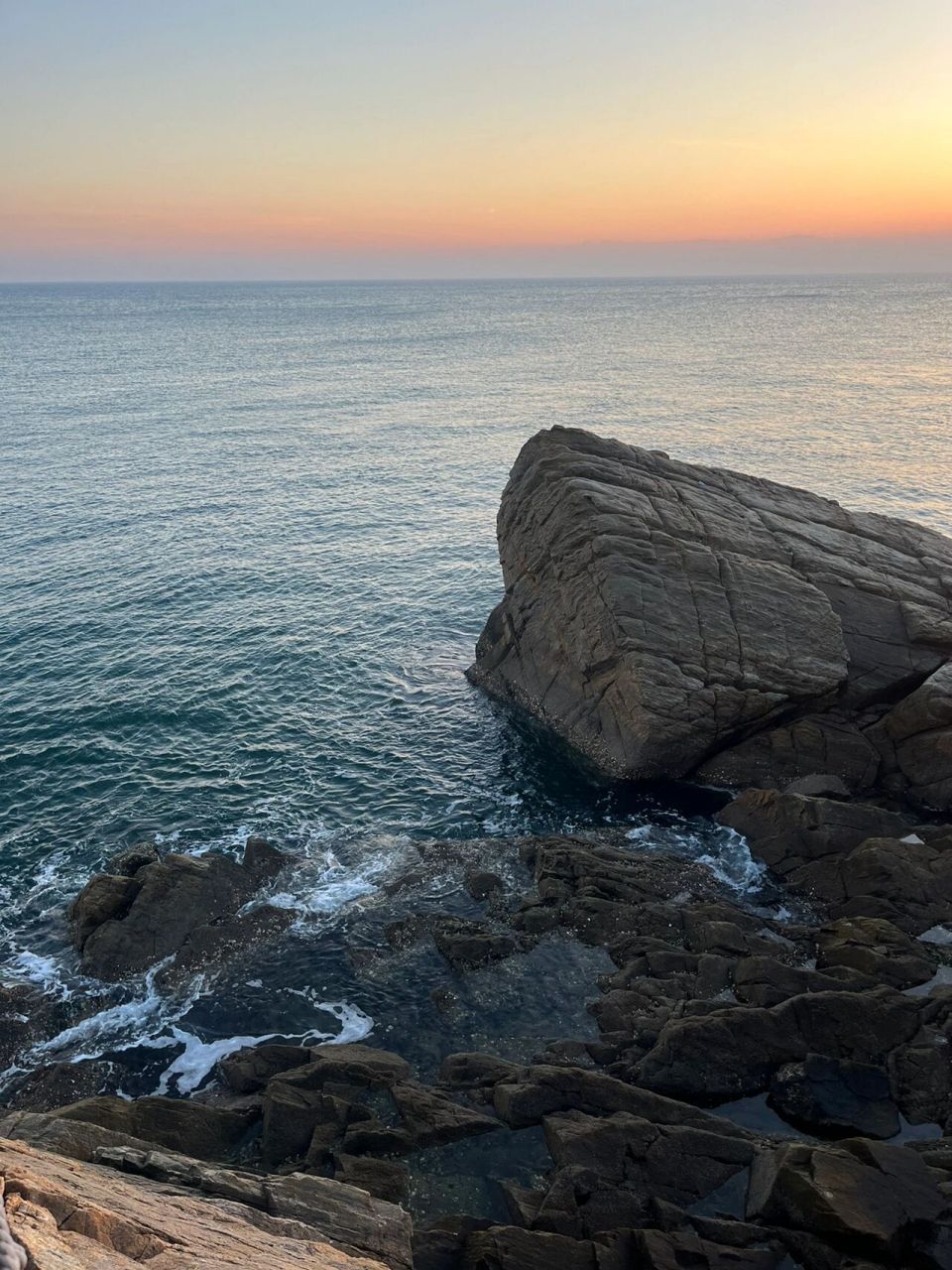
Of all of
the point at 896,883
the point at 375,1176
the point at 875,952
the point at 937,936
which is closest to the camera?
the point at 375,1176

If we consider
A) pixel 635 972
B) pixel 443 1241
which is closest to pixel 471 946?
pixel 635 972

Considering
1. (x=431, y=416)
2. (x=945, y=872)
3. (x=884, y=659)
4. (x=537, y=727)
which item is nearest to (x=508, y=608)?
(x=537, y=727)

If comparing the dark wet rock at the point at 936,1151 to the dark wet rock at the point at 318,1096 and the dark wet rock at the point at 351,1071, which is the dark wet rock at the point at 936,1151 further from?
the dark wet rock at the point at 351,1071

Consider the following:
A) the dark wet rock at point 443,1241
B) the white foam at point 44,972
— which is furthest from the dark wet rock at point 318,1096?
the white foam at point 44,972

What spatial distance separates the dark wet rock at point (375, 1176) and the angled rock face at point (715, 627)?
22.3 metres

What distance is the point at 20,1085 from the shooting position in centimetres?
2716

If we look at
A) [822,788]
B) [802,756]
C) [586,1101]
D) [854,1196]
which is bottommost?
[586,1101]

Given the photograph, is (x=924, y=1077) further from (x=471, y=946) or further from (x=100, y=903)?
(x=100, y=903)

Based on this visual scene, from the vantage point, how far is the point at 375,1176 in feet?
73.4

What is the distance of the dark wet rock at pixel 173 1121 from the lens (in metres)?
23.7

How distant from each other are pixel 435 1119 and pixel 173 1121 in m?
7.12

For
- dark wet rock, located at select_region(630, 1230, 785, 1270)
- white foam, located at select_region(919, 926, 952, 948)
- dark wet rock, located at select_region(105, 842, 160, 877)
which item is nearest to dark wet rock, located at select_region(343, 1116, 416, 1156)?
dark wet rock, located at select_region(630, 1230, 785, 1270)

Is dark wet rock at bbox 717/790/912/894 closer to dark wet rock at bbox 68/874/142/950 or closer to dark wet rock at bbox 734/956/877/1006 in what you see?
dark wet rock at bbox 734/956/877/1006

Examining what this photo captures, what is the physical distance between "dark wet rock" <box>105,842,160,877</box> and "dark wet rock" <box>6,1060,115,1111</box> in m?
8.45
